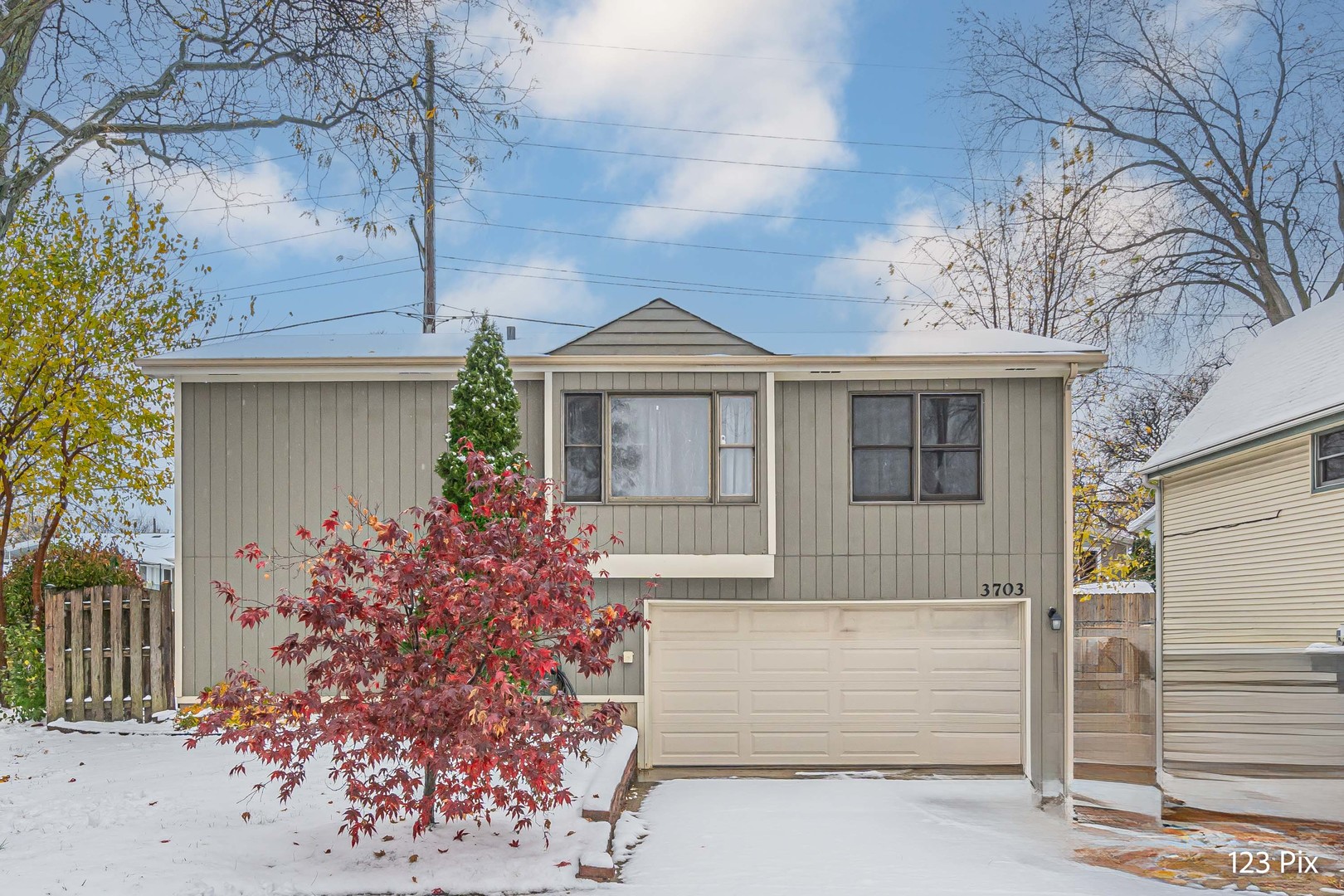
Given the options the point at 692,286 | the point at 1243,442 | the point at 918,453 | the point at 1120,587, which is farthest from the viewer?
the point at 1120,587

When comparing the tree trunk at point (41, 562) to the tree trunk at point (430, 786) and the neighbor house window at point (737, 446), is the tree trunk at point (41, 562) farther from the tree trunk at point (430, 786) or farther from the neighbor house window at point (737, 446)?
the neighbor house window at point (737, 446)

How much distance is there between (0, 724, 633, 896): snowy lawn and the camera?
6082 mm

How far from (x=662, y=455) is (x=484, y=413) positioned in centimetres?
215

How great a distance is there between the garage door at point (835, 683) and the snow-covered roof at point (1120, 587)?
40.0ft

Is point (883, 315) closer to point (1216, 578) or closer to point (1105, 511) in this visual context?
point (1105, 511)

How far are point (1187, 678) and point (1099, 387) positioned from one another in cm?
700

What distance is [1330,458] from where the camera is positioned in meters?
11.2

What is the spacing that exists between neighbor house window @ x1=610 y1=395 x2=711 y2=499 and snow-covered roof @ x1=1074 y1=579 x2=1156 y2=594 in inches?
568

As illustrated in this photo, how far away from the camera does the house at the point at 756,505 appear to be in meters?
10.6

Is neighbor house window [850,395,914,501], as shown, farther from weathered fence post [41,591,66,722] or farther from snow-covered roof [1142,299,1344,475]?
weathered fence post [41,591,66,722]

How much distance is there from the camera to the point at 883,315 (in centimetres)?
2033

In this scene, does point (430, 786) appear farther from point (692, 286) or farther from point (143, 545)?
point (692, 286)

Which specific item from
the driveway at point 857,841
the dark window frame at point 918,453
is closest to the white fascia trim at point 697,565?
the dark window frame at point 918,453

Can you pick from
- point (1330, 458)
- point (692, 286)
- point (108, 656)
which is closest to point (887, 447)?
point (1330, 458)
